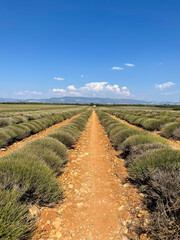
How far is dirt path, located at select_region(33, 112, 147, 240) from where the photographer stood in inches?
94.6

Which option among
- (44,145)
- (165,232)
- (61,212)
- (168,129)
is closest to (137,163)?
(165,232)

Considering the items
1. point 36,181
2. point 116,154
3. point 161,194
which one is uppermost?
point 36,181

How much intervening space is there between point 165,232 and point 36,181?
2.64 meters

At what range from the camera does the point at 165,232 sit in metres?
2.02

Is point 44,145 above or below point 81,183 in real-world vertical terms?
above

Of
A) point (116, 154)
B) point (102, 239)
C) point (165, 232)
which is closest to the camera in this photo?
point (165, 232)

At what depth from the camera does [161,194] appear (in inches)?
115

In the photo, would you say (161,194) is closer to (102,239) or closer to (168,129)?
(102,239)

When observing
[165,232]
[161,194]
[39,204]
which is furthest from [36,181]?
[161,194]

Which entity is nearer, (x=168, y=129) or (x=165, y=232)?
(x=165, y=232)

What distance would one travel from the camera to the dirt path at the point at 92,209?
2.40 m

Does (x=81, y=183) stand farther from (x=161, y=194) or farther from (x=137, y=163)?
(x=161, y=194)

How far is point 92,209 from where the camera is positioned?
9.87 ft

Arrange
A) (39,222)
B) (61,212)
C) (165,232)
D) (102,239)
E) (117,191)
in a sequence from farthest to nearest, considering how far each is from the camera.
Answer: (117,191)
(61,212)
(39,222)
(102,239)
(165,232)
